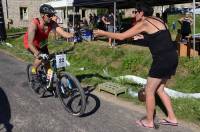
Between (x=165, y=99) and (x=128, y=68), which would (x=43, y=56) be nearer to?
(x=165, y=99)

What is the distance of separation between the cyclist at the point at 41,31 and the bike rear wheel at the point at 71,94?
82 centimetres

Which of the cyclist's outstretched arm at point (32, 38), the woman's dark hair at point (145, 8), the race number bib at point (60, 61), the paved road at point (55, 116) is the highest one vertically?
the woman's dark hair at point (145, 8)

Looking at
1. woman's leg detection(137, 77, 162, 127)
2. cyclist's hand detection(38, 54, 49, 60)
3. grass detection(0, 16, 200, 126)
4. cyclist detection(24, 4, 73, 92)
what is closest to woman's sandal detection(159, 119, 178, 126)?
woman's leg detection(137, 77, 162, 127)

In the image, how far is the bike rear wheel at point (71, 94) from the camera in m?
5.90

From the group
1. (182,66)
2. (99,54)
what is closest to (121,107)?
(182,66)

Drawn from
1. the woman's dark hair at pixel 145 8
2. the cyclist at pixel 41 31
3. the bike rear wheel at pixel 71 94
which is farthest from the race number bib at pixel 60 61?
the woman's dark hair at pixel 145 8

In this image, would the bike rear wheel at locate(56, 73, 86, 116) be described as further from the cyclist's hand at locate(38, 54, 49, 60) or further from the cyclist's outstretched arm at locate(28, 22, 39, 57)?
the cyclist's outstretched arm at locate(28, 22, 39, 57)

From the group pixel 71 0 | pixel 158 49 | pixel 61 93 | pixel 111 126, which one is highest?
pixel 71 0

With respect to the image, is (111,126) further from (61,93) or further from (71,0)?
(71,0)

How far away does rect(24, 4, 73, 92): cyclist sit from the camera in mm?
6570

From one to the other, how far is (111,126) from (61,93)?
132cm

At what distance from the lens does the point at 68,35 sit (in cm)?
662

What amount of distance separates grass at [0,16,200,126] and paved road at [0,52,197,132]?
0.73 m

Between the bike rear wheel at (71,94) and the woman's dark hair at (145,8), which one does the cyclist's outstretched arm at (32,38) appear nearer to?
the bike rear wheel at (71,94)
